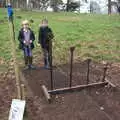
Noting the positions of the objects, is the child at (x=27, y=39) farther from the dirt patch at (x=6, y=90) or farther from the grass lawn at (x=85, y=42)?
the grass lawn at (x=85, y=42)

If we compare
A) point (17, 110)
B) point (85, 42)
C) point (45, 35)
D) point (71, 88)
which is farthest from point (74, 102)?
point (85, 42)

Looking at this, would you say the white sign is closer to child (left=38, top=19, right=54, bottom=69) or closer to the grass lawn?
child (left=38, top=19, right=54, bottom=69)

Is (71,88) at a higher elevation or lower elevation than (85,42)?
lower

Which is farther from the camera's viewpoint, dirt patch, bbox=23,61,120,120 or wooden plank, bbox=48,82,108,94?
wooden plank, bbox=48,82,108,94

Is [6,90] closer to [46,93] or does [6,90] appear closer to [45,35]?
[46,93]

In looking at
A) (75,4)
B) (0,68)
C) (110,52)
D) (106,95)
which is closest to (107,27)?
(110,52)

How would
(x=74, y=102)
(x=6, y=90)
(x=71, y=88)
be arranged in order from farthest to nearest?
(x=6, y=90)
(x=71, y=88)
(x=74, y=102)

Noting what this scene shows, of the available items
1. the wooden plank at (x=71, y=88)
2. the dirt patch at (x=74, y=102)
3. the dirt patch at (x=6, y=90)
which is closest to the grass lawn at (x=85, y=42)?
the dirt patch at (x=6, y=90)

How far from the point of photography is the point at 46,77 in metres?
7.69

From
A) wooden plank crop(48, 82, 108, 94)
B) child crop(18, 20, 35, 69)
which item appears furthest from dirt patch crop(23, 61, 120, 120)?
child crop(18, 20, 35, 69)

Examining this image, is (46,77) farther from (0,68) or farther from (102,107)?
(102,107)

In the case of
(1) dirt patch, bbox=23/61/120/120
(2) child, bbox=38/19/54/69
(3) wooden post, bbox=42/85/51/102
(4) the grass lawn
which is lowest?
(1) dirt patch, bbox=23/61/120/120

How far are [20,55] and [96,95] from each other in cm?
392

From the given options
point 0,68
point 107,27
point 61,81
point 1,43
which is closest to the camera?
point 61,81
